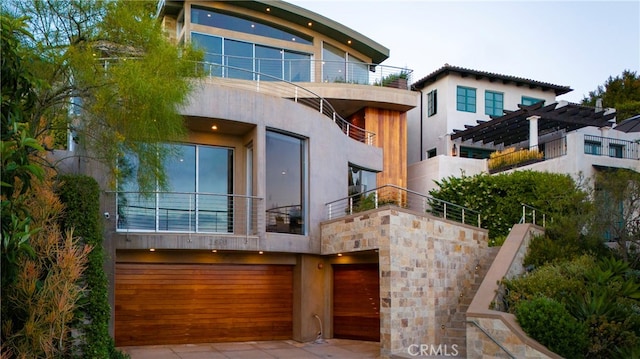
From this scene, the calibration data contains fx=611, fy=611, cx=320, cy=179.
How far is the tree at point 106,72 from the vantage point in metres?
11.0

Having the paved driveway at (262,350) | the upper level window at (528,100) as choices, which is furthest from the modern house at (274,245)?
the upper level window at (528,100)

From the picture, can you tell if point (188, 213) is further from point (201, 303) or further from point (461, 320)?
point (461, 320)

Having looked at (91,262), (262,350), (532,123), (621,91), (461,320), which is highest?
(621,91)

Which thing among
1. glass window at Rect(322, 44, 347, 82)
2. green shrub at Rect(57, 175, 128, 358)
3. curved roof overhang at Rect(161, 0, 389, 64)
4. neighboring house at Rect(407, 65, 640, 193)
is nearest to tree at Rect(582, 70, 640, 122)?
neighboring house at Rect(407, 65, 640, 193)

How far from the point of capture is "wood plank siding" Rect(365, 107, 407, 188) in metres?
23.8

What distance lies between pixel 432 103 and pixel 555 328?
742 inches

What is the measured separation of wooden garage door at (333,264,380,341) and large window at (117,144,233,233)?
375 cm

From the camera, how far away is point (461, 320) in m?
15.7

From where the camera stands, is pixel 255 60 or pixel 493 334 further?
pixel 255 60

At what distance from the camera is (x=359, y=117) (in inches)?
953

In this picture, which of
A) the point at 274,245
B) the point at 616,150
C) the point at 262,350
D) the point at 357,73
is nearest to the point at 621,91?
the point at 616,150

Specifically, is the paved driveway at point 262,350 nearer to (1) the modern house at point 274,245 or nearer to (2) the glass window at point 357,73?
(1) the modern house at point 274,245

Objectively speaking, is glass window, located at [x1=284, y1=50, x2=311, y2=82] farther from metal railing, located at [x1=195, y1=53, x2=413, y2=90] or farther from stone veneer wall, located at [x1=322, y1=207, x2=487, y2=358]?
stone veneer wall, located at [x1=322, y1=207, x2=487, y2=358]

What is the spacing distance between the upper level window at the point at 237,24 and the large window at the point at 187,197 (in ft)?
29.6
